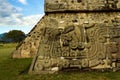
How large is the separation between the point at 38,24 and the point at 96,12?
4606 millimetres

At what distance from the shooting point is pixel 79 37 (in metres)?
9.25

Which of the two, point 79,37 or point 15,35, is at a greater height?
point 79,37

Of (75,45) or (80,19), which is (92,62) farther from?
(80,19)

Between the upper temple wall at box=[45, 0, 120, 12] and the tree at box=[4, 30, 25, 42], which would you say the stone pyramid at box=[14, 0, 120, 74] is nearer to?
the upper temple wall at box=[45, 0, 120, 12]

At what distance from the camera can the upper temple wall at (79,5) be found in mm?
9570

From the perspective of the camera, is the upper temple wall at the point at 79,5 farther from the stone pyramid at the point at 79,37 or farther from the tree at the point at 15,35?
the tree at the point at 15,35

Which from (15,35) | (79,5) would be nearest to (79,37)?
(79,5)

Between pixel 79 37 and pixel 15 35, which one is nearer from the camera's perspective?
pixel 79 37

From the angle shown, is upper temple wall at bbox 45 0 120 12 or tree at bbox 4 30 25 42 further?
Result: tree at bbox 4 30 25 42

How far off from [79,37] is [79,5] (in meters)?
1.20

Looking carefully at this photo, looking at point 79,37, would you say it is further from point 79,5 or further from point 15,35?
point 15,35

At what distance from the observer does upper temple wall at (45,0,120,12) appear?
9570 millimetres

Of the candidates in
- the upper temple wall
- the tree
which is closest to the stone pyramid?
the upper temple wall

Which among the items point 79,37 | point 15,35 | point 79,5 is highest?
point 79,5
